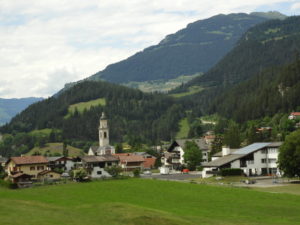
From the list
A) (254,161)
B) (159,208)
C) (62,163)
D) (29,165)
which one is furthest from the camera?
(62,163)

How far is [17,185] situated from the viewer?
8856cm

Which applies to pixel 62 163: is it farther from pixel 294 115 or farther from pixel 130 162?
pixel 294 115

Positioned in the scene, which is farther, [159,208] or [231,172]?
[231,172]

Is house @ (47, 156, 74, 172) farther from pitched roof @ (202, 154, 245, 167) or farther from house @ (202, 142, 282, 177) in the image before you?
pitched roof @ (202, 154, 245, 167)

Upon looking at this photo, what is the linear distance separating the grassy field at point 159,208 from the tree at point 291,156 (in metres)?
14.1

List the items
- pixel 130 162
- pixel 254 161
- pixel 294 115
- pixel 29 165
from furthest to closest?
pixel 294 115
pixel 130 162
pixel 29 165
pixel 254 161

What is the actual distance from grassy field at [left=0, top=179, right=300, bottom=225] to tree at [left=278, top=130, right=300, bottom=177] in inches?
554

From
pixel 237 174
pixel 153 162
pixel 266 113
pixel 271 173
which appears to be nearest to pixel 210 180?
pixel 237 174

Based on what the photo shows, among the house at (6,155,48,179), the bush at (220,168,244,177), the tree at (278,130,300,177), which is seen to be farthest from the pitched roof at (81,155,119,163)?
the tree at (278,130,300,177)

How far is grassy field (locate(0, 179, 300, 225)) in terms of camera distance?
37312 millimetres

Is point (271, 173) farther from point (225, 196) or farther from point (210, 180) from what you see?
point (225, 196)

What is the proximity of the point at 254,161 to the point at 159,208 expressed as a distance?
57.5 meters

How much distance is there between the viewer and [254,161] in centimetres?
10394

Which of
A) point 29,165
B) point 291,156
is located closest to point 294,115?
point 29,165
